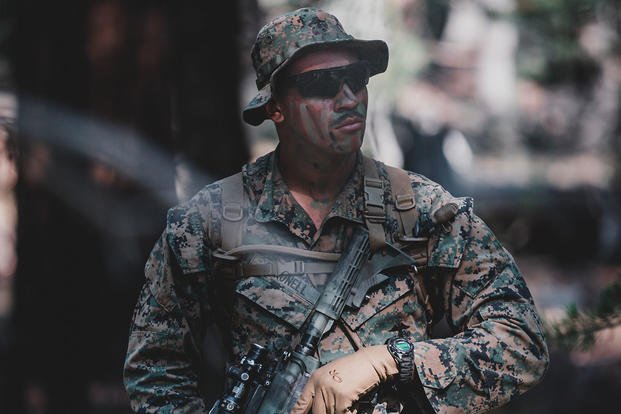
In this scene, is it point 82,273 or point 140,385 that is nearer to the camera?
point 140,385

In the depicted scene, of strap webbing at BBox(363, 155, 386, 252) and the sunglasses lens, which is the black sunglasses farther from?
strap webbing at BBox(363, 155, 386, 252)

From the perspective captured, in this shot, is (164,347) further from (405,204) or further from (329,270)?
(405,204)

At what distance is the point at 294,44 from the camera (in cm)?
319

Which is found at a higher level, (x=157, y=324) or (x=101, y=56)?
(x=101, y=56)

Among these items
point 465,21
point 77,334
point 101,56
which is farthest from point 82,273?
point 465,21

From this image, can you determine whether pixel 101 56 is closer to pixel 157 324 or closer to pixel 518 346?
pixel 157 324

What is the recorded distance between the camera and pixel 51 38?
732cm

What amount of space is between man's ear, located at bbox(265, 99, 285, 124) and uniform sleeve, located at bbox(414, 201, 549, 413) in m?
0.76

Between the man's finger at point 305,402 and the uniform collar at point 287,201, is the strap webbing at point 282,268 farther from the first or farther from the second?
the man's finger at point 305,402

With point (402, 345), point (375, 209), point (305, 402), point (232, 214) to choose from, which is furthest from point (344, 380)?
point (232, 214)

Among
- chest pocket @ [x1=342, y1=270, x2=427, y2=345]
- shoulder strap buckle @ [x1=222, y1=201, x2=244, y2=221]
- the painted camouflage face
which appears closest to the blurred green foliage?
chest pocket @ [x1=342, y1=270, x2=427, y2=345]

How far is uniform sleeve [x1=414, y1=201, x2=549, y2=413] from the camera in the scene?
121 inches

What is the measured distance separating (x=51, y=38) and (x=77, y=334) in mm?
2490

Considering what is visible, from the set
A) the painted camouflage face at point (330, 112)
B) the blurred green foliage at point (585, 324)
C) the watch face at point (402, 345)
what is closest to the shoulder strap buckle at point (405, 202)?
the painted camouflage face at point (330, 112)
